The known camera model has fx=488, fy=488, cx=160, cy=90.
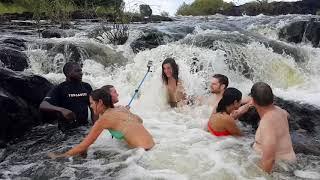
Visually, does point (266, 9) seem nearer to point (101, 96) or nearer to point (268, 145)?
point (101, 96)

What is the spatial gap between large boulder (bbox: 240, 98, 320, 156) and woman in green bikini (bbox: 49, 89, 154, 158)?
2.09 m

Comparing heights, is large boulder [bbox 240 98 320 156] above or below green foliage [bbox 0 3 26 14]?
below

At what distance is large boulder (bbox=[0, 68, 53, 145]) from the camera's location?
7430mm

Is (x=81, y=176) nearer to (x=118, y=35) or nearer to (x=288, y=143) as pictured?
(x=288, y=143)

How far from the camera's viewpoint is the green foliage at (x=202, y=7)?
48.8m

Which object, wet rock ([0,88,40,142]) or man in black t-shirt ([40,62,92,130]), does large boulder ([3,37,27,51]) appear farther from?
man in black t-shirt ([40,62,92,130])

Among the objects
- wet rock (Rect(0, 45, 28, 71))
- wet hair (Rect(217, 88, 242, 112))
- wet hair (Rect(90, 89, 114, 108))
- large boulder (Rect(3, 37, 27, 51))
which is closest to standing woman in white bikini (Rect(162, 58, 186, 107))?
wet hair (Rect(217, 88, 242, 112))

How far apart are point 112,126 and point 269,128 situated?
2.04 meters

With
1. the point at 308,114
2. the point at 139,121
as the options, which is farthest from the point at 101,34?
the point at 139,121

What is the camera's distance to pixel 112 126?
6258 millimetres

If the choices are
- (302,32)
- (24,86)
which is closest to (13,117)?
(24,86)

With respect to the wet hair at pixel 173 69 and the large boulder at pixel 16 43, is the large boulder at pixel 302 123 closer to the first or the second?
the wet hair at pixel 173 69

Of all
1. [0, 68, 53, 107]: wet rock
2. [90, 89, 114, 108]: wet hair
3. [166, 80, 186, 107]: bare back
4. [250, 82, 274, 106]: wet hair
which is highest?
[250, 82, 274, 106]: wet hair

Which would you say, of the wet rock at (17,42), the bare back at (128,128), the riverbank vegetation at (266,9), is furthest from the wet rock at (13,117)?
the riverbank vegetation at (266,9)
